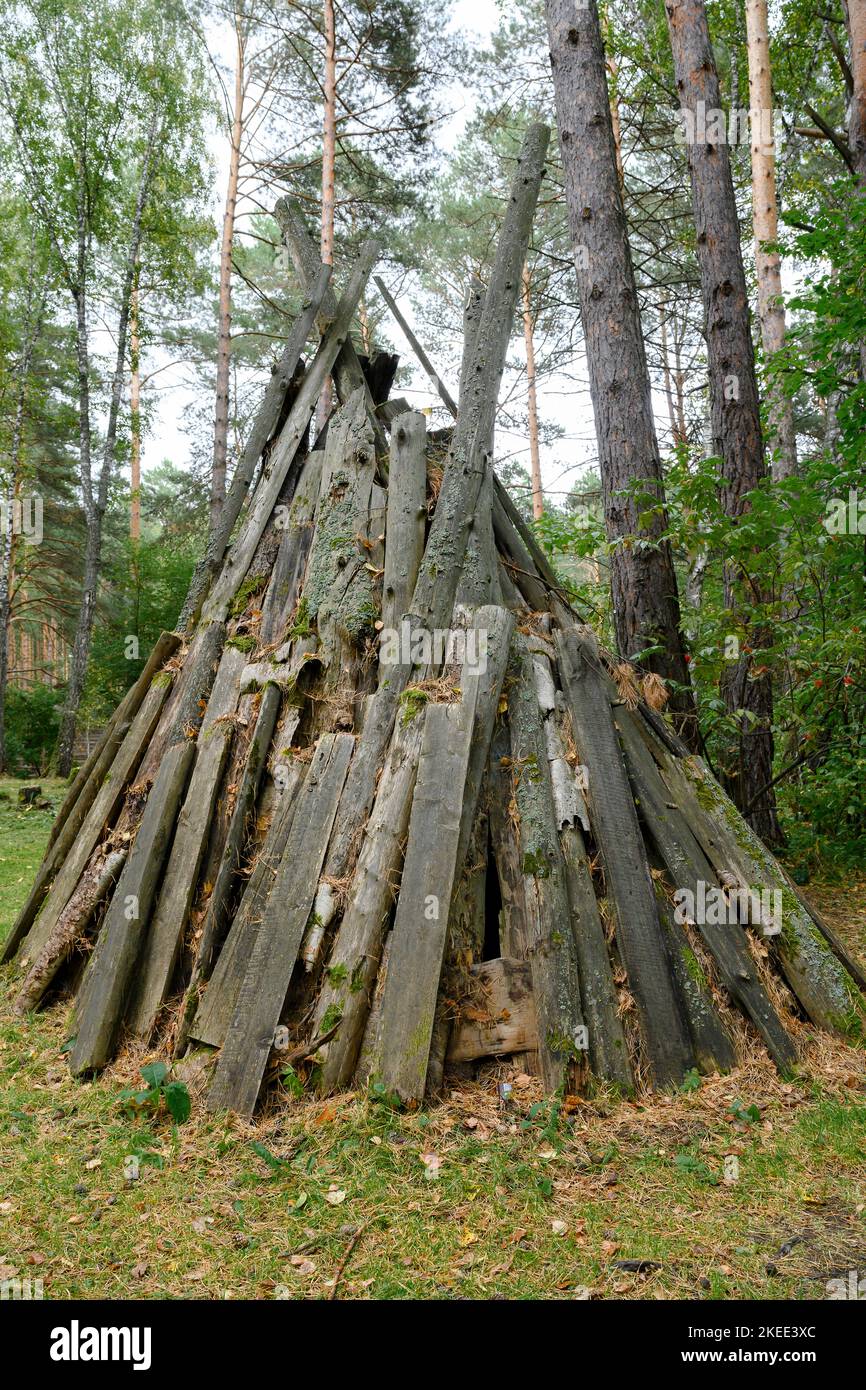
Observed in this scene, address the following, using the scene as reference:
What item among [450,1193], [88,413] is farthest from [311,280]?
[88,413]

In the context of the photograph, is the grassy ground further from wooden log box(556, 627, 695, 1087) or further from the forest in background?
the forest in background

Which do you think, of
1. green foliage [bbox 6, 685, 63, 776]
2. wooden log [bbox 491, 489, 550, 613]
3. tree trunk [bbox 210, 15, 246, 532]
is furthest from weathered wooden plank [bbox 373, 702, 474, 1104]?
green foliage [bbox 6, 685, 63, 776]

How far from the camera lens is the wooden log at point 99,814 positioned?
5180mm

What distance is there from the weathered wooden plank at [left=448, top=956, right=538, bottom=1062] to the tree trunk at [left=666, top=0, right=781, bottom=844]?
3.52 metres

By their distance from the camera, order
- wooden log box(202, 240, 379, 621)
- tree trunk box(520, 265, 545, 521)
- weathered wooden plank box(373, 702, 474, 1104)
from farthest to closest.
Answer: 1. tree trunk box(520, 265, 545, 521)
2. wooden log box(202, 240, 379, 621)
3. weathered wooden plank box(373, 702, 474, 1104)

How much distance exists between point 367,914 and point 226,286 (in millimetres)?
14333

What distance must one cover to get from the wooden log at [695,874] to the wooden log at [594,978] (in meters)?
0.55

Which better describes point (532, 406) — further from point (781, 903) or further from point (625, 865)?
point (625, 865)

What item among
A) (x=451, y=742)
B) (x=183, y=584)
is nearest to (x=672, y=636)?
(x=451, y=742)

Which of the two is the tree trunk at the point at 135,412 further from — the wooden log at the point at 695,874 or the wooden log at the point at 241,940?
the wooden log at the point at 695,874

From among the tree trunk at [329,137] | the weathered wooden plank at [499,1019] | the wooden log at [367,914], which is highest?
the tree trunk at [329,137]

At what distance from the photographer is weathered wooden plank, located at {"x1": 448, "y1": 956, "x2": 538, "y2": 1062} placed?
12.3 feet

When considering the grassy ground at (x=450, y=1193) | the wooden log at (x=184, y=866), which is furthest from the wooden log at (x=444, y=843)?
the wooden log at (x=184, y=866)

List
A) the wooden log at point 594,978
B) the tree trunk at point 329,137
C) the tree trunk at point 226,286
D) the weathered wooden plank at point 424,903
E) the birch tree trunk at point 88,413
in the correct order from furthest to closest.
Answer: the birch tree trunk at point 88,413 < the tree trunk at point 226,286 < the tree trunk at point 329,137 < the wooden log at point 594,978 < the weathered wooden plank at point 424,903
